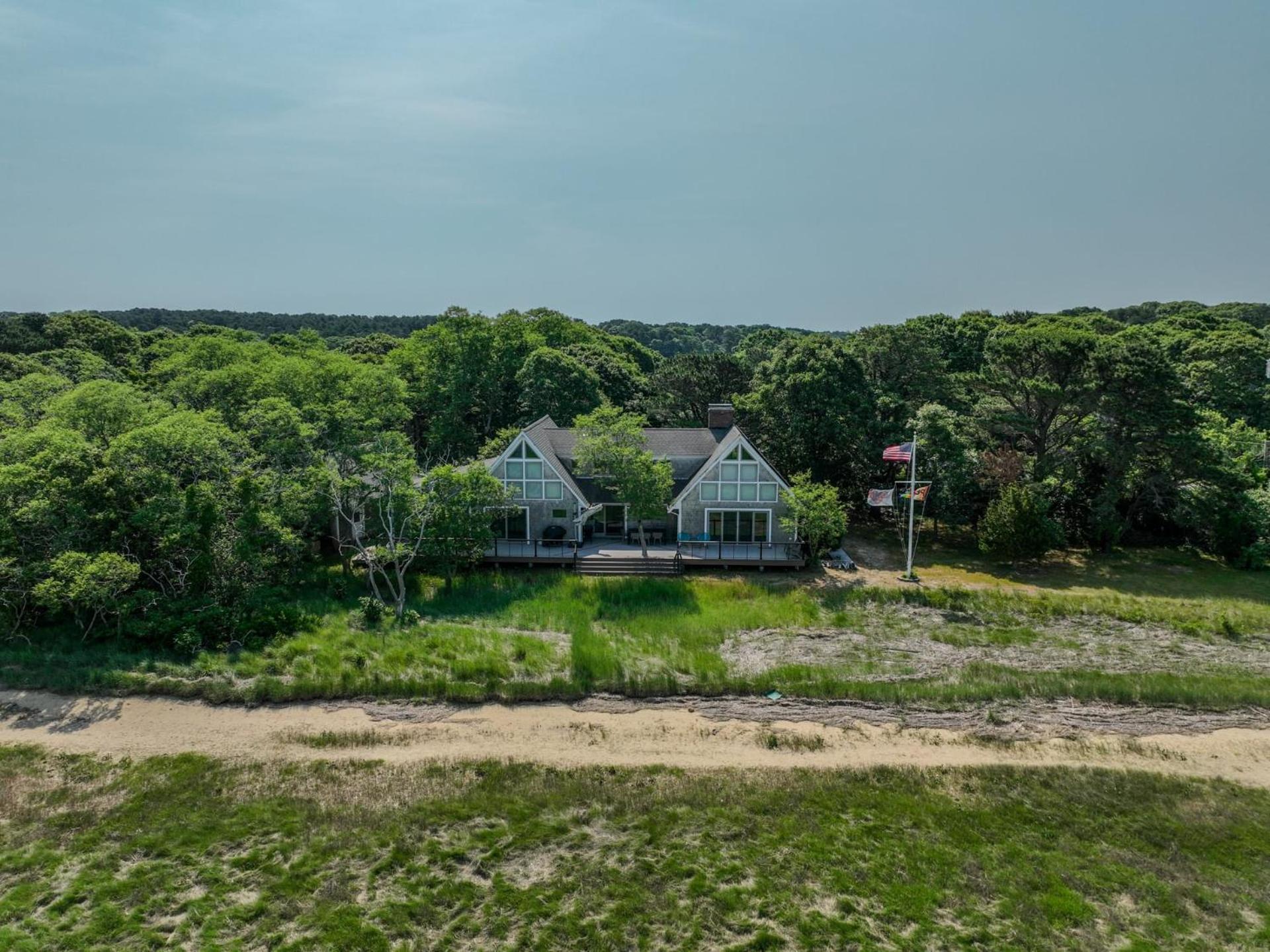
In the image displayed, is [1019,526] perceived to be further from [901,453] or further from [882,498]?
[882,498]

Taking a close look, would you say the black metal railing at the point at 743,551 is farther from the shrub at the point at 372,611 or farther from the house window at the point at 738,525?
the shrub at the point at 372,611

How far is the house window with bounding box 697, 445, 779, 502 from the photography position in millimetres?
26359

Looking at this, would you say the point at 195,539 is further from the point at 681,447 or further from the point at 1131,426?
the point at 1131,426

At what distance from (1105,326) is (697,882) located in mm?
67152

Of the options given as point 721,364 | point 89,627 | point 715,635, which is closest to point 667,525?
point 715,635

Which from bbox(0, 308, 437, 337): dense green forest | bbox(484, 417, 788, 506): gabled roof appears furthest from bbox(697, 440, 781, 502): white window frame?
bbox(0, 308, 437, 337): dense green forest

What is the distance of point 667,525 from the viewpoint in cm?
2811

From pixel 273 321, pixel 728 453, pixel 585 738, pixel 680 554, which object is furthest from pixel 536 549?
pixel 273 321

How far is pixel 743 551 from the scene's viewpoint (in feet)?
85.1

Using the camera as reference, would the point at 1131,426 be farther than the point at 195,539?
Yes

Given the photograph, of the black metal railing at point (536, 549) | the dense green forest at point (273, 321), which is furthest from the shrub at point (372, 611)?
the dense green forest at point (273, 321)

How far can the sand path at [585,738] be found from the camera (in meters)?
14.1

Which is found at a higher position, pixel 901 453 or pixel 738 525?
pixel 901 453

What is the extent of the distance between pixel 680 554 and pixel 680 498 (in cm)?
250
